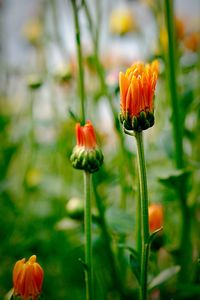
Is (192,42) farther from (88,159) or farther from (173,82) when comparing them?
(88,159)

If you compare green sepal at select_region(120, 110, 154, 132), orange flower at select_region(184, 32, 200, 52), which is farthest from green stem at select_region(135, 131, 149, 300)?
orange flower at select_region(184, 32, 200, 52)

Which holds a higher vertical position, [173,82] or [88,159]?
[173,82]

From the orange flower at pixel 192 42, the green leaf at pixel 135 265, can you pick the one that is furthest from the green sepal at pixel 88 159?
the orange flower at pixel 192 42

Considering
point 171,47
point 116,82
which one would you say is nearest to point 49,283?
point 116,82

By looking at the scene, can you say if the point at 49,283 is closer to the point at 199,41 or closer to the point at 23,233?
the point at 23,233

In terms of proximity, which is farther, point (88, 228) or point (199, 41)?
point (199, 41)


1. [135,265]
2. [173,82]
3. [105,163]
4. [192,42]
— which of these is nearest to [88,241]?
[135,265]
